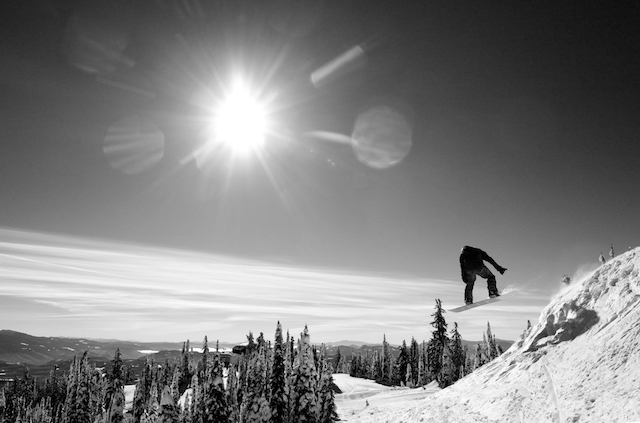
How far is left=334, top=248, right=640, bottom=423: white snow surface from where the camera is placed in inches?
461

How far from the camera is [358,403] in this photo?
54812 mm

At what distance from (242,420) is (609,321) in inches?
1503

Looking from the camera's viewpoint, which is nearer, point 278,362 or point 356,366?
point 278,362

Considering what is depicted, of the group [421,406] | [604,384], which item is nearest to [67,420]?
[421,406]

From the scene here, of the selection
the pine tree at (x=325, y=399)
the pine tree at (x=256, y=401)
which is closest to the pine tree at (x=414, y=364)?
the pine tree at (x=325, y=399)

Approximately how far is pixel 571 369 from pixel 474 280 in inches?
219

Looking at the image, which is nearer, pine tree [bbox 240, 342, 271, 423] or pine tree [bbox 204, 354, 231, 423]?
pine tree [bbox 204, 354, 231, 423]

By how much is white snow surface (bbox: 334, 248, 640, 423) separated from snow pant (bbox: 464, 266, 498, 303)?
418 centimetres

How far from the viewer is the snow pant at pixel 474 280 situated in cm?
1316

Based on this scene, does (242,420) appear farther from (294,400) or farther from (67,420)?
(67,420)

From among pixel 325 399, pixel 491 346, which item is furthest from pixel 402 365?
pixel 325 399

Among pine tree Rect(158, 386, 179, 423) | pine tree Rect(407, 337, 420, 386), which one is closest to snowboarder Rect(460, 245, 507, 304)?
pine tree Rect(158, 386, 179, 423)

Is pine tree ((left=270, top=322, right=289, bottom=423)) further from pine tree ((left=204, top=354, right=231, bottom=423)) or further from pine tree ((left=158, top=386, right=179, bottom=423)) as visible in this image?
pine tree ((left=158, top=386, right=179, bottom=423))

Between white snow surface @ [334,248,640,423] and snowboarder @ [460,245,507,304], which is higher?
snowboarder @ [460,245,507,304]
